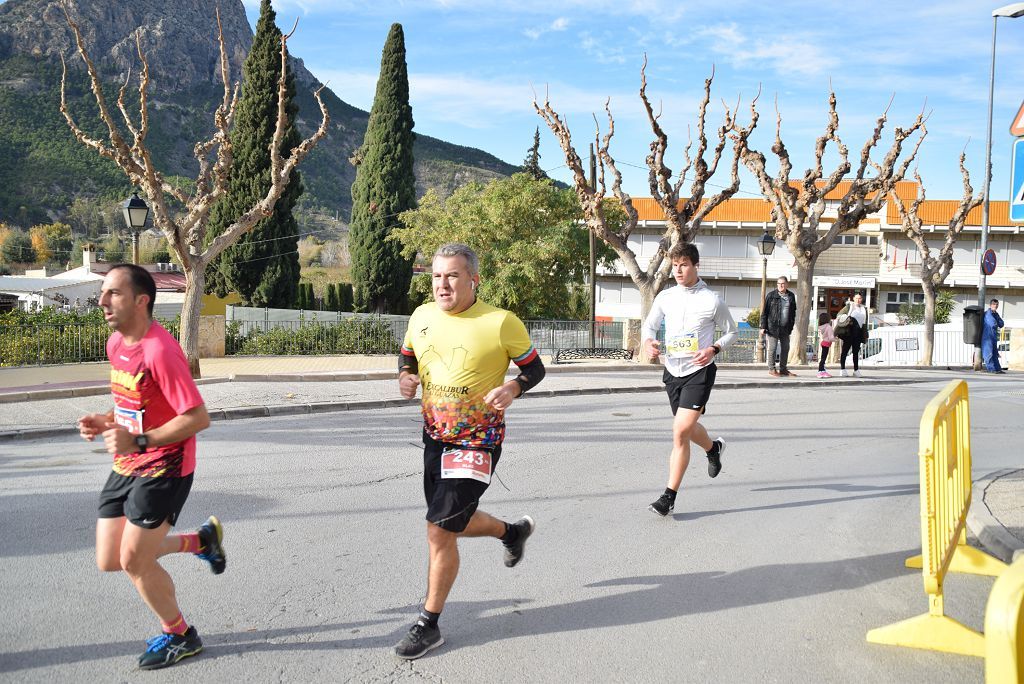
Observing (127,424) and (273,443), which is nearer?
(127,424)

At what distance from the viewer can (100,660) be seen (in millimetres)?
3760

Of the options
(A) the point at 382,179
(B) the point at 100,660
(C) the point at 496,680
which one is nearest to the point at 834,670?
(C) the point at 496,680

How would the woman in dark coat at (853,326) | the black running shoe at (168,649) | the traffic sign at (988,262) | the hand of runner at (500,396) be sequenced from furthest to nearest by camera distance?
the traffic sign at (988,262)
the woman in dark coat at (853,326)
the hand of runner at (500,396)
the black running shoe at (168,649)

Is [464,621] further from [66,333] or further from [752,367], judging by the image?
[752,367]

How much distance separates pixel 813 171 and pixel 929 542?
890 inches

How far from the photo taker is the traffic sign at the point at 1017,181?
571cm

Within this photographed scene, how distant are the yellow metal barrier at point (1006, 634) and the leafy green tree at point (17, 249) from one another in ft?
260

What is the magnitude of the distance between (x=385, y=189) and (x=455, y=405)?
1565 inches

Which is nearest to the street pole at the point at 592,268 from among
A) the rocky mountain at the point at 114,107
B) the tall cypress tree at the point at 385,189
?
the tall cypress tree at the point at 385,189

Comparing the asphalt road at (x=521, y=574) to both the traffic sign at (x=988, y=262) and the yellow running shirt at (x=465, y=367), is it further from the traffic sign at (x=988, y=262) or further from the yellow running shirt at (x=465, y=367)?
the traffic sign at (x=988, y=262)

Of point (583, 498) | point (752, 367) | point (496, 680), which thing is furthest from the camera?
point (752, 367)

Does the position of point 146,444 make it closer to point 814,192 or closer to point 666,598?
point 666,598

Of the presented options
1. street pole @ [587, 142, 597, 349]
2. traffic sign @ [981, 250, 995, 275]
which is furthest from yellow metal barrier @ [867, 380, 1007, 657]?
street pole @ [587, 142, 597, 349]

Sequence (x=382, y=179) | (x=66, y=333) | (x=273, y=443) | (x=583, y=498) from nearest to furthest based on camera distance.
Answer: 1. (x=583, y=498)
2. (x=273, y=443)
3. (x=66, y=333)
4. (x=382, y=179)
